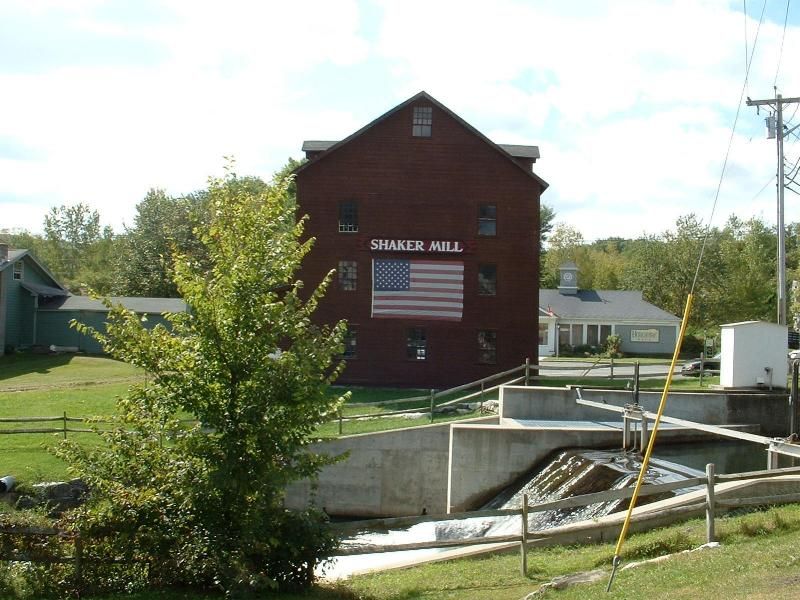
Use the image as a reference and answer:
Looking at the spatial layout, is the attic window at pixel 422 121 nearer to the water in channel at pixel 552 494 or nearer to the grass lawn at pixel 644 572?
the water in channel at pixel 552 494

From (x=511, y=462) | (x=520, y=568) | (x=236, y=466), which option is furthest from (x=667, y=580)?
(x=511, y=462)

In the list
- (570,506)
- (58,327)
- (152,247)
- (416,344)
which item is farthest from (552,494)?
(152,247)

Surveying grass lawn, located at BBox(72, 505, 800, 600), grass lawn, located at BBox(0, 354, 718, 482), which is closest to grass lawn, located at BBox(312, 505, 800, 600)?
grass lawn, located at BBox(72, 505, 800, 600)

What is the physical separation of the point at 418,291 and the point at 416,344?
7.55 ft

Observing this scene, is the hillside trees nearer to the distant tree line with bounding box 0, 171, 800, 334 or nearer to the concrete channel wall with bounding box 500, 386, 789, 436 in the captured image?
the distant tree line with bounding box 0, 171, 800, 334

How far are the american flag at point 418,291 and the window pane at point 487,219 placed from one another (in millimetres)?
1851

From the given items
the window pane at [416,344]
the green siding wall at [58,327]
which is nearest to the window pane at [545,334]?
the window pane at [416,344]

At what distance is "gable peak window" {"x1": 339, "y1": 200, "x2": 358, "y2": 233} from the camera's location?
37719 mm

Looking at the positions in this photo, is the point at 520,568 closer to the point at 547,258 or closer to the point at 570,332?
the point at 570,332

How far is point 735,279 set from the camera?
6956 cm

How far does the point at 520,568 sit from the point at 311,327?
4605 millimetres

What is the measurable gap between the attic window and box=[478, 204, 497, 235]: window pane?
3.97 meters

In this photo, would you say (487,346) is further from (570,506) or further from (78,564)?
(78,564)

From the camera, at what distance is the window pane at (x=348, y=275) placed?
37.7m
